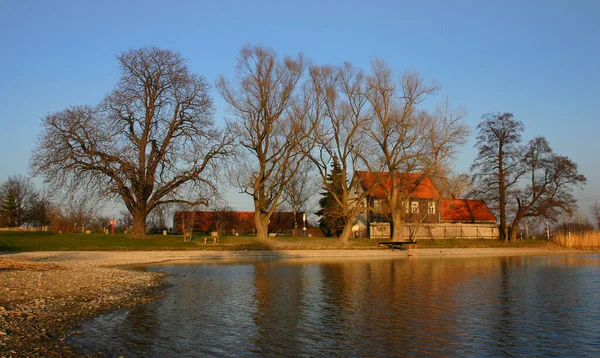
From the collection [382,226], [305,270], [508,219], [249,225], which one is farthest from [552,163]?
[249,225]

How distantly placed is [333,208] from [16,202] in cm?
5656

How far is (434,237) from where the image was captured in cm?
5744

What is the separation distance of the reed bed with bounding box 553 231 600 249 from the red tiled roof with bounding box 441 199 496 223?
49.3 ft

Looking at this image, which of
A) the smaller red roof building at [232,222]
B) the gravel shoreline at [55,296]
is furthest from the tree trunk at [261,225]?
the smaller red roof building at [232,222]

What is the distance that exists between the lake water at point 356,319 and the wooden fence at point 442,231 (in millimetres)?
32939

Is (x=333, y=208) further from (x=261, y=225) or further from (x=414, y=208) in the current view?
(x=414, y=208)

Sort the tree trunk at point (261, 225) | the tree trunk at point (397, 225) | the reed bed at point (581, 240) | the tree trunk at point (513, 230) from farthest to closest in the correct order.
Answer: the tree trunk at point (513, 230) < the reed bed at point (581, 240) < the tree trunk at point (397, 225) < the tree trunk at point (261, 225)

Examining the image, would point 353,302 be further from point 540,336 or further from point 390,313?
point 540,336

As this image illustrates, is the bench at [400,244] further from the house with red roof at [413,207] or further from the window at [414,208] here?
the window at [414,208]

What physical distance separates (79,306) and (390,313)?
889 cm

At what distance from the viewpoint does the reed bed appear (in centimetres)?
4941

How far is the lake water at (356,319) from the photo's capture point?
10.8 meters

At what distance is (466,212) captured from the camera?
67.7 metres

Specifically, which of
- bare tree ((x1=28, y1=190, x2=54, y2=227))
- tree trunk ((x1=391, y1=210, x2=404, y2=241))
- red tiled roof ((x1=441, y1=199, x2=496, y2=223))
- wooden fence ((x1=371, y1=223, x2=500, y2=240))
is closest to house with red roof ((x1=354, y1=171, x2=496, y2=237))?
red tiled roof ((x1=441, y1=199, x2=496, y2=223))
